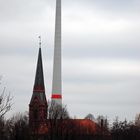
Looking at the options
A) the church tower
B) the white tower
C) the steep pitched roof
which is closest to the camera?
the church tower

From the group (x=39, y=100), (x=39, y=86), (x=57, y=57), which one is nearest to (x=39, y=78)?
(x=39, y=86)

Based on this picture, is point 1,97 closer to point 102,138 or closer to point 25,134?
point 25,134

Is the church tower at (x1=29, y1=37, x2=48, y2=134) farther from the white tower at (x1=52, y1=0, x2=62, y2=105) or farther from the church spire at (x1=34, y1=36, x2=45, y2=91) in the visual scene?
the white tower at (x1=52, y1=0, x2=62, y2=105)

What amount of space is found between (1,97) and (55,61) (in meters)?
91.4

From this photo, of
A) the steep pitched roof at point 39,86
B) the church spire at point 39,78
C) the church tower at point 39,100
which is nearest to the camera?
the church tower at point 39,100

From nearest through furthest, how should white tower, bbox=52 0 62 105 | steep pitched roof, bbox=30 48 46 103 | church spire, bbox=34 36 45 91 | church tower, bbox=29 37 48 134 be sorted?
church tower, bbox=29 37 48 134 < white tower, bbox=52 0 62 105 < steep pitched roof, bbox=30 48 46 103 < church spire, bbox=34 36 45 91

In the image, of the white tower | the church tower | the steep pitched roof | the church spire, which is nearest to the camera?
the church tower

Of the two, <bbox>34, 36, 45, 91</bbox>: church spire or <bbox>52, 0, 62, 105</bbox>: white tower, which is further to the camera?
<bbox>34, 36, 45, 91</bbox>: church spire

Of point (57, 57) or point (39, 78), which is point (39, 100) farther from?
point (57, 57)

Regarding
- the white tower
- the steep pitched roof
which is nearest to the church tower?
the steep pitched roof

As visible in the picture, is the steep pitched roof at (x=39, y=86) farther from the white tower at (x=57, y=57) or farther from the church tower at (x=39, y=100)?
the white tower at (x=57, y=57)

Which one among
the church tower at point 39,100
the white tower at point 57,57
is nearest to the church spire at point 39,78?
the church tower at point 39,100

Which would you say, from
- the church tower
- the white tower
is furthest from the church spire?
the white tower

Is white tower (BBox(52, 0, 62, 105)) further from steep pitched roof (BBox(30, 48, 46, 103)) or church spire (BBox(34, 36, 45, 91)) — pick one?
church spire (BBox(34, 36, 45, 91))
